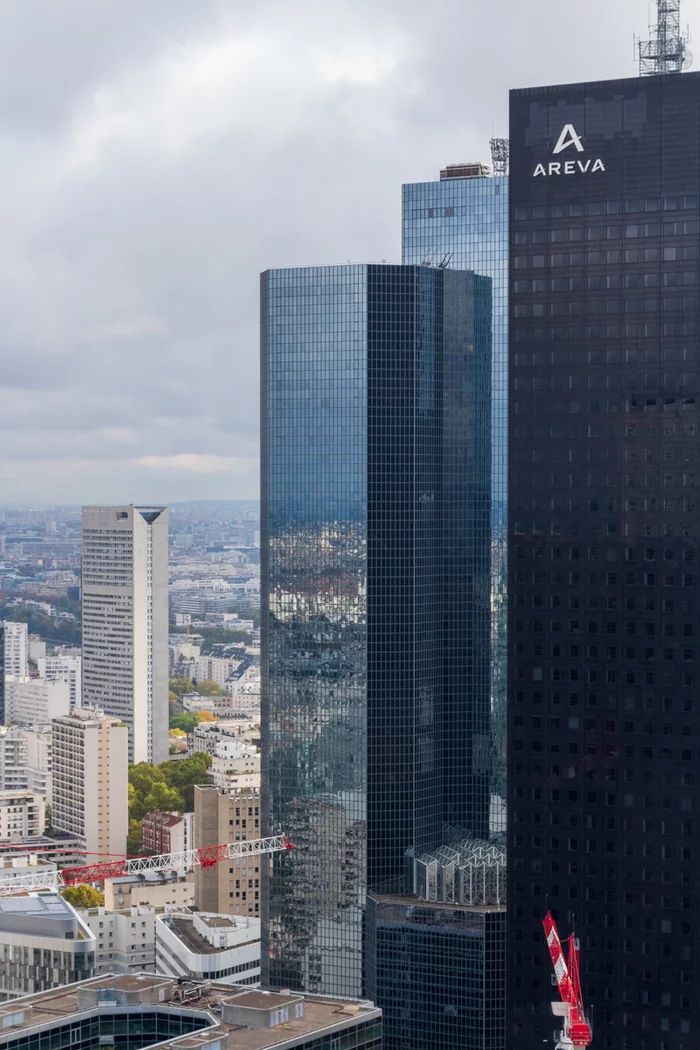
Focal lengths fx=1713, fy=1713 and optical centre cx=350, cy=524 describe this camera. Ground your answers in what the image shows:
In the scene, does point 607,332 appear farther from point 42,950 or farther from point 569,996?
point 42,950

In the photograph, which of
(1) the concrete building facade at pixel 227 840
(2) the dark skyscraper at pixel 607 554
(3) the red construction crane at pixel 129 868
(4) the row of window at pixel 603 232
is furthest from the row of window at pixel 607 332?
(1) the concrete building facade at pixel 227 840

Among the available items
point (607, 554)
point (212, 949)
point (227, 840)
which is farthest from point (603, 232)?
point (227, 840)

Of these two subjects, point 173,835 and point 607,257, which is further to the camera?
point 173,835

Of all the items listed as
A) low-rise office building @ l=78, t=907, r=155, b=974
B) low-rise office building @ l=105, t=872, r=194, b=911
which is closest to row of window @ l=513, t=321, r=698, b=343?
low-rise office building @ l=78, t=907, r=155, b=974

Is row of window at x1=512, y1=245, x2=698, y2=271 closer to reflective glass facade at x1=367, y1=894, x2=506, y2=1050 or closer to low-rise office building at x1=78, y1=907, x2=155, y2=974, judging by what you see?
reflective glass facade at x1=367, y1=894, x2=506, y2=1050

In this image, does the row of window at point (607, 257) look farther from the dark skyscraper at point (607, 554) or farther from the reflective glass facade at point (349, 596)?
the reflective glass facade at point (349, 596)
